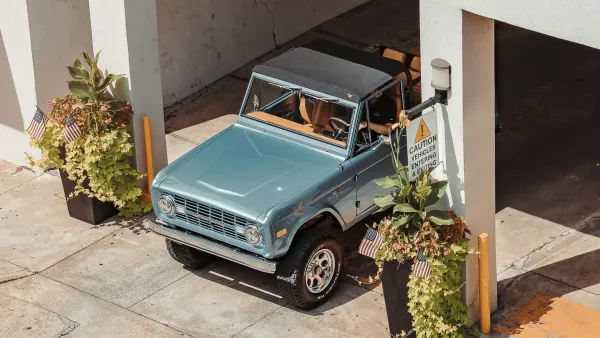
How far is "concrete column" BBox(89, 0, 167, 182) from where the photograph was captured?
12516 millimetres

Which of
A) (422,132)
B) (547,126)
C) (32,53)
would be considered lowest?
(547,126)

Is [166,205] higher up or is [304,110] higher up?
[304,110]

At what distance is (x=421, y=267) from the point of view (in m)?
9.92

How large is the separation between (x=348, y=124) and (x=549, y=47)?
579 centimetres

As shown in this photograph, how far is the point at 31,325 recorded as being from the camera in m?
11.1

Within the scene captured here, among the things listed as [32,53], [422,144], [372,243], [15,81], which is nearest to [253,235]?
[372,243]

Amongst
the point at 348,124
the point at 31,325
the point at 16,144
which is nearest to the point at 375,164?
the point at 348,124

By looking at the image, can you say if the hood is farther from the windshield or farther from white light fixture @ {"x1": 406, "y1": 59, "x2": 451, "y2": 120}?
white light fixture @ {"x1": 406, "y1": 59, "x2": 451, "y2": 120}

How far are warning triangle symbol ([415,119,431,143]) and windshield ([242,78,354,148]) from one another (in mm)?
1846

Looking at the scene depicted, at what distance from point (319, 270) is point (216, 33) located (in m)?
5.97

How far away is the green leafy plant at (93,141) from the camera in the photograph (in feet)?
40.9

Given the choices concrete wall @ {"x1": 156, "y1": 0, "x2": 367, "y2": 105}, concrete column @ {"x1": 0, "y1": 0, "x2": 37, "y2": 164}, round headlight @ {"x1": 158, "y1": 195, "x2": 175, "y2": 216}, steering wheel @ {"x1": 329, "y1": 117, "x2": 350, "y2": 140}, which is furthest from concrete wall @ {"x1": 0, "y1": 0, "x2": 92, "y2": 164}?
steering wheel @ {"x1": 329, "y1": 117, "x2": 350, "y2": 140}

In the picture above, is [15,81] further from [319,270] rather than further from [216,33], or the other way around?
[319,270]

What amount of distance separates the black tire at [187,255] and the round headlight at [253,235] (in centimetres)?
122
